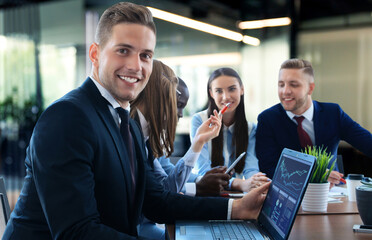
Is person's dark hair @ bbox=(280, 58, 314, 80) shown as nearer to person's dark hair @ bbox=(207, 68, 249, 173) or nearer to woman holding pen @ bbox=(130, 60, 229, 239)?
person's dark hair @ bbox=(207, 68, 249, 173)

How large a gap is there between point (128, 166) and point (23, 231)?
394mm

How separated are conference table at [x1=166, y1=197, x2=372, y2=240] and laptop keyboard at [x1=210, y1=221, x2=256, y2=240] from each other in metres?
0.14

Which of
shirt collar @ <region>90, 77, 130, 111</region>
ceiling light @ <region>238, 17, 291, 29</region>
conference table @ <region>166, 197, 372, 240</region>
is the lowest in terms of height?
conference table @ <region>166, 197, 372, 240</region>

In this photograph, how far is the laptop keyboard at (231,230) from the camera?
3.99 ft

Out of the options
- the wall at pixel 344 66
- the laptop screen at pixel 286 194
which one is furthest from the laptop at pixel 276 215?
the wall at pixel 344 66

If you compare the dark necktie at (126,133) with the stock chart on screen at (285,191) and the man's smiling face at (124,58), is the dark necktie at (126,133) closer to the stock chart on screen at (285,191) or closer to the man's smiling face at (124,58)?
the man's smiling face at (124,58)

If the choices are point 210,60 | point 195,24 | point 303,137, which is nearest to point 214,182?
point 303,137

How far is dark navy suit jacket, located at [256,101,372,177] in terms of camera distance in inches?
98.2

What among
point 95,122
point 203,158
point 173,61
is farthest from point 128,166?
point 173,61

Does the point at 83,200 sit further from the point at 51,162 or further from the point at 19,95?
the point at 19,95

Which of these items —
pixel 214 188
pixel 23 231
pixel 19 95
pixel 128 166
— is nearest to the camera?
pixel 23 231

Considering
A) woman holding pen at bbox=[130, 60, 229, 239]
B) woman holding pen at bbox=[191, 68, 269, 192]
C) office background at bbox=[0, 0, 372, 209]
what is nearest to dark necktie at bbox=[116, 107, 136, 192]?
woman holding pen at bbox=[130, 60, 229, 239]

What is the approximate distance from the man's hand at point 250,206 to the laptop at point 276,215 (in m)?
0.04

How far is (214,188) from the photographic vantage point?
73.0 inches
